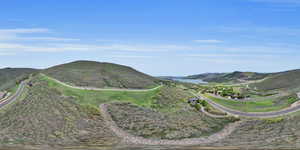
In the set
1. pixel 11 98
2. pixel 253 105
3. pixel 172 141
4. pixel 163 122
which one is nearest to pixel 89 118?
pixel 163 122

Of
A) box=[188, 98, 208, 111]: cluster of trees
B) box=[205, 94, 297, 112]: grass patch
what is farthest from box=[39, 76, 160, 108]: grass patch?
box=[205, 94, 297, 112]: grass patch

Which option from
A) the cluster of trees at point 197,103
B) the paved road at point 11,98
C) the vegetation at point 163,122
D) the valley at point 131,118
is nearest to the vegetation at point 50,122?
the valley at point 131,118

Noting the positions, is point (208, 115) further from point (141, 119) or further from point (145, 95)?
point (145, 95)

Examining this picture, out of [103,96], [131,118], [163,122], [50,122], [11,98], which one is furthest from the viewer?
[103,96]

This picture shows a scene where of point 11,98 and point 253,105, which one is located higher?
point 11,98

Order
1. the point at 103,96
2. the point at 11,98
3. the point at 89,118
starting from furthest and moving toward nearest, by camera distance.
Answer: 1. the point at 103,96
2. the point at 11,98
3. the point at 89,118

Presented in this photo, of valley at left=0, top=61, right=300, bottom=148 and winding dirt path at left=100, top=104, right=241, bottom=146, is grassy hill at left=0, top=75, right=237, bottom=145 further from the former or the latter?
winding dirt path at left=100, top=104, right=241, bottom=146

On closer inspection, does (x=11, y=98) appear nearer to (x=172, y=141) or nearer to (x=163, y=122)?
(x=163, y=122)

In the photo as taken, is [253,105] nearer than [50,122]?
No

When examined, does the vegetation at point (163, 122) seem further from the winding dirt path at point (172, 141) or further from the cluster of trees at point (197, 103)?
the cluster of trees at point (197, 103)
